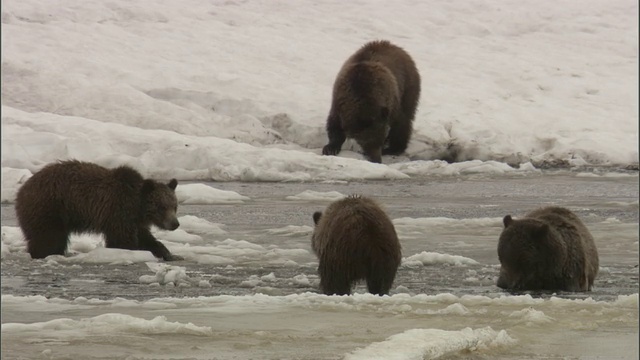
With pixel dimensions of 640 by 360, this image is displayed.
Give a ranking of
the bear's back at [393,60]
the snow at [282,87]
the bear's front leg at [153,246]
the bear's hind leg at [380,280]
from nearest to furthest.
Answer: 1. the bear's hind leg at [380,280]
2. the bear's front leg at [153,246]
3. the snow at [282,87]
4. the bear's back at [393,60]

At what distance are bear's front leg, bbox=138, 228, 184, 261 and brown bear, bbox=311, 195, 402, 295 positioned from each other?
2529 mm

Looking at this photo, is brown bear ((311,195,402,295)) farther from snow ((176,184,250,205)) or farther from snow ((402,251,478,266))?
snow ((176,184,250,205))

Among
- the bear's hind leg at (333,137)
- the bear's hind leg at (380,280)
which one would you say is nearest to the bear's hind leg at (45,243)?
the bear's hind leg at (380,280)

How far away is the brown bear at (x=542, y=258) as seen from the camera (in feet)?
32.8

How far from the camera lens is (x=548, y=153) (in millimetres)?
21500

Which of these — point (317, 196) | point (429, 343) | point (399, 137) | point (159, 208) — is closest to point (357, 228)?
point (429, 343)

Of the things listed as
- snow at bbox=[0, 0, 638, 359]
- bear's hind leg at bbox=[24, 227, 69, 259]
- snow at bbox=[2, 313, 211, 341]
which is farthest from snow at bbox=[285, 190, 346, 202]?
snow at bbox=[2, 313, 211, 341]

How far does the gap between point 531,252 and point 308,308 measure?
273 centimetres

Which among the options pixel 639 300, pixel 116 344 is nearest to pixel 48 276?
pixel 116 344

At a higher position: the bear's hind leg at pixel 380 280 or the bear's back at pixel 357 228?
the bear's back at pixel 357 228

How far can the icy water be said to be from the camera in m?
6.60

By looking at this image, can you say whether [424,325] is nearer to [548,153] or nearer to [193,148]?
[193,148]

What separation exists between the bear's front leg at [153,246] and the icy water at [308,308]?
0.31m

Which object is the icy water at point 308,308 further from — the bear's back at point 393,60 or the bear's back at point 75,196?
the bear's back at point 393,60
